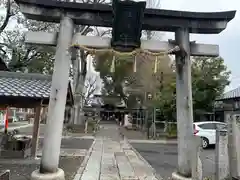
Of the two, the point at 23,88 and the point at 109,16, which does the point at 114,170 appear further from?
the point at 109,16

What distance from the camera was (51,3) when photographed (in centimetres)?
716

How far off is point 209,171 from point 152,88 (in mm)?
18120

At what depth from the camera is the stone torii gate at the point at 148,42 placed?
23.2ft

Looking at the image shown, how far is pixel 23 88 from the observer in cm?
1035

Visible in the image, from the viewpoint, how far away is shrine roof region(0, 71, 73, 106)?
9586mm

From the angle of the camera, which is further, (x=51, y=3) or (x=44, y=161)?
(x=51, y=3)

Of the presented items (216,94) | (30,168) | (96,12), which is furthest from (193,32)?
(216,94)

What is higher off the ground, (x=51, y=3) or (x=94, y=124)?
(x=51, y=3)

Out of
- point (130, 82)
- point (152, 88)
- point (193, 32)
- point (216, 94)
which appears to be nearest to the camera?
point (193, 32)

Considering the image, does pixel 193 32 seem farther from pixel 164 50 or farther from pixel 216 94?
pixel 216 94

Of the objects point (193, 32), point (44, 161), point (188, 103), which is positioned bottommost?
point (44, 161)

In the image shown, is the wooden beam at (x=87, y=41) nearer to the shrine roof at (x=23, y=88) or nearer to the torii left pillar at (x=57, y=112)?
the torii left pillar at (x=57, y=112)

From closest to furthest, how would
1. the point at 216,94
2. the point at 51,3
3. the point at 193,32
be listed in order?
the point at 51,3
the point at 193,32
the point at 216,94

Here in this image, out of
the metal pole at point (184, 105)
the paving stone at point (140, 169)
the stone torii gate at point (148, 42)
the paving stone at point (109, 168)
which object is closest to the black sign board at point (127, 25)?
the stone torii gate at point (148, 42)
